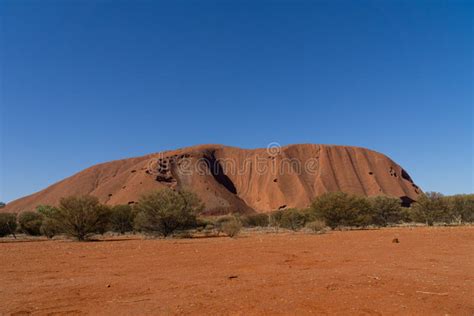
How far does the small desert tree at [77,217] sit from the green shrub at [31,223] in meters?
14.3

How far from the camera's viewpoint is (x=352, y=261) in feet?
42.7

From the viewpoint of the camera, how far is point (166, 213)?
34438mm

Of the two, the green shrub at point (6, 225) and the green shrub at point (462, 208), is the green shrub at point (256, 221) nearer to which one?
the green shrub at point (462, 208)

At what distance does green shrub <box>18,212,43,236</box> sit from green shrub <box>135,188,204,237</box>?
17.5 metres

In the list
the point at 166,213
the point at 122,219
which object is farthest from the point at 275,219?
the point at 166,213

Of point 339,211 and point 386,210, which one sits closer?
point 339,211

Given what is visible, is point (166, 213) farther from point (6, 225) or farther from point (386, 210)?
point (386, 210)

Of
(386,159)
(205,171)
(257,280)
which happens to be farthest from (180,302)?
(386,159)

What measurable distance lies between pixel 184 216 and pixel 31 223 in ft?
74.6

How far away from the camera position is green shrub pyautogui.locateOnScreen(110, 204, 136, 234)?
45688mm

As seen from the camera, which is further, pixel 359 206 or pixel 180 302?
pixel 359 206

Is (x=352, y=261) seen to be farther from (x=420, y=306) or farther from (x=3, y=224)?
(x=3, y=224)

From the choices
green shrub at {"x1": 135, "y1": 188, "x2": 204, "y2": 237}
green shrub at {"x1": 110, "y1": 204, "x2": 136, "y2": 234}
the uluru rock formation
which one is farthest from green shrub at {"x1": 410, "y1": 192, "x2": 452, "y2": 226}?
the uluru rock formation

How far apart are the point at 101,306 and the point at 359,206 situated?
39800 mm
